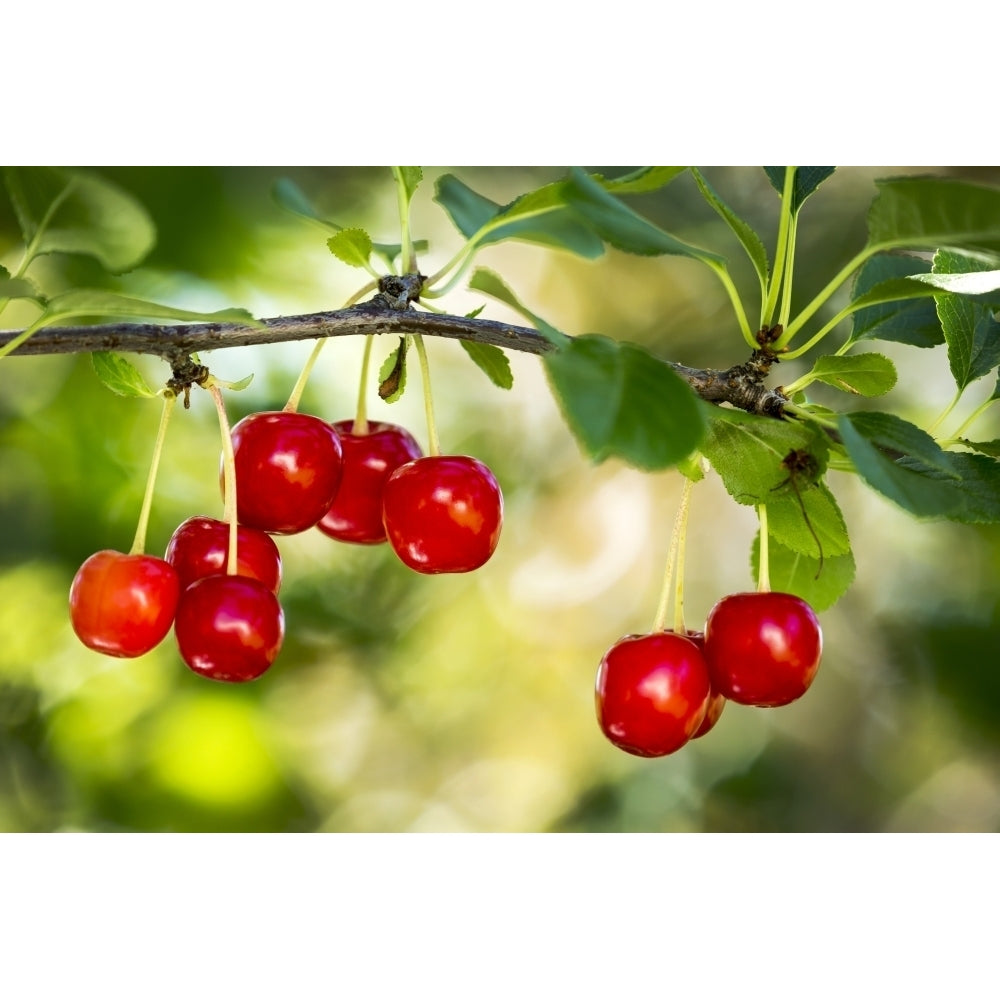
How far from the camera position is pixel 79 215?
0.77m

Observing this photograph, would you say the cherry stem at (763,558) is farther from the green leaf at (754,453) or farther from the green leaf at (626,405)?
the green leaf at (626,405)

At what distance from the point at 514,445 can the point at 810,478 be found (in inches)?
74.6

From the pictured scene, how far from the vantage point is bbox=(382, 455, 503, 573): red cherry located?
0.77m

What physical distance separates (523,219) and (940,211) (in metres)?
0.22

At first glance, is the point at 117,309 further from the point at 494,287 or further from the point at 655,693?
the point at 655,693

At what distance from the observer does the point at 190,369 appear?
2.48 ft

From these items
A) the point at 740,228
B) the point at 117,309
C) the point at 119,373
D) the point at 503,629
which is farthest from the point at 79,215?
the point at 503,629

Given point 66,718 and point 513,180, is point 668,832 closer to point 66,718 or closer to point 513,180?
point 66,718

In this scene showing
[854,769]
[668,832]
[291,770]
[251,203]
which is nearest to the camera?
[251,203]

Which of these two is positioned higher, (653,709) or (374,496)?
(374,496)

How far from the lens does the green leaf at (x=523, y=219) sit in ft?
1.85

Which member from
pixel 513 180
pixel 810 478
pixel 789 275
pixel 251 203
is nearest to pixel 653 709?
pixel 810 478

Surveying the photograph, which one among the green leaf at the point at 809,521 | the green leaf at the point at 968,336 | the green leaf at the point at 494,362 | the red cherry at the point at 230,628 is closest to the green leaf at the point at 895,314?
the green leaf at the point at 968,336

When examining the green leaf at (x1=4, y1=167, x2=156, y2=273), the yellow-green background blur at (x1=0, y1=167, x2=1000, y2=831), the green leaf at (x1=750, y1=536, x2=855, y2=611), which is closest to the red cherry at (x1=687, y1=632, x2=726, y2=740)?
the green leaf at (x1=750, y1=536, x2=855, y2=611)
